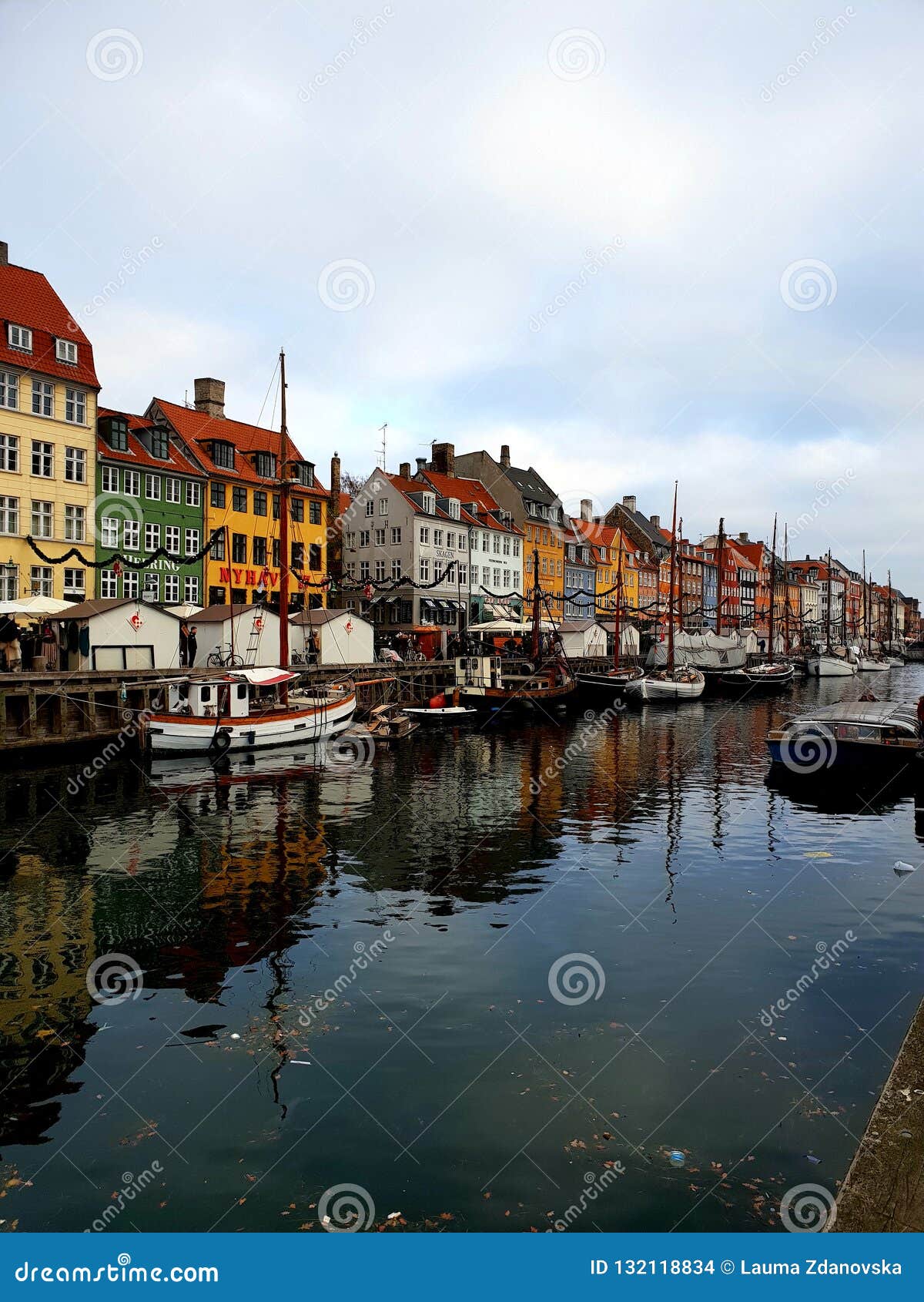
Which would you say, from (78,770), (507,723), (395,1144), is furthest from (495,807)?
(507,723)

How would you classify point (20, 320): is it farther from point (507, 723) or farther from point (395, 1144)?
point (395, 1144)

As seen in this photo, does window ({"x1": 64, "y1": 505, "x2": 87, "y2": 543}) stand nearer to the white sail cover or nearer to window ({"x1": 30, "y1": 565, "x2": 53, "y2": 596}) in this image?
window ({"x1": 30, "y1": 565, "x2": 53, "y2": 596})

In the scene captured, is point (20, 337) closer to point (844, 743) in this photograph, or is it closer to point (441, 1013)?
point (844, 743)

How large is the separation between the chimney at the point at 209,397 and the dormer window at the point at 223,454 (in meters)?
5.85

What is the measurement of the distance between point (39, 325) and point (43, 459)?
802cm

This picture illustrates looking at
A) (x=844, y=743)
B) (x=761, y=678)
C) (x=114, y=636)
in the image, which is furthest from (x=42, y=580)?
(x=761, y=678)

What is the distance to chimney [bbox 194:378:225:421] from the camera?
2687 inches

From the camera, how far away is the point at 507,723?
52781 mm

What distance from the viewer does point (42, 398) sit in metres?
50.9

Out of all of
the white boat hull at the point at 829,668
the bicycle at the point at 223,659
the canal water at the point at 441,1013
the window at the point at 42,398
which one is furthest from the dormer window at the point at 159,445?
the white boat hull at the point at 829,668

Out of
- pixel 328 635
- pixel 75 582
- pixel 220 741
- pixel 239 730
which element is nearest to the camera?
pixel 220 741

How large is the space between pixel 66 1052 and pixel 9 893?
7821mm

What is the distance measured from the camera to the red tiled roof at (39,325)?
49781mm

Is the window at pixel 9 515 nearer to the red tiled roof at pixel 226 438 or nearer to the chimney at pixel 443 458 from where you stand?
the red tiled roof at pixel 226 438
